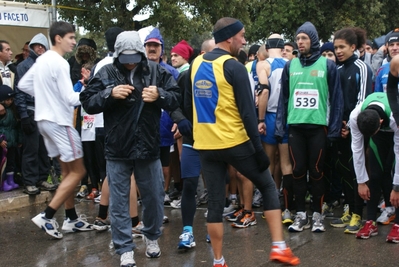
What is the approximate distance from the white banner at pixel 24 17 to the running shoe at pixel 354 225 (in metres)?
8.06

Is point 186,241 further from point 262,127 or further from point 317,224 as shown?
point 262,127

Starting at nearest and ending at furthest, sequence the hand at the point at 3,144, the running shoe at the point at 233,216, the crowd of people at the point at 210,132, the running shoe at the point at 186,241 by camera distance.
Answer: the crowd of people at the point at 210,132
the running shoe at the point at 186,241
the running shoe at the point at 233,216
the hand at the point at 3,144

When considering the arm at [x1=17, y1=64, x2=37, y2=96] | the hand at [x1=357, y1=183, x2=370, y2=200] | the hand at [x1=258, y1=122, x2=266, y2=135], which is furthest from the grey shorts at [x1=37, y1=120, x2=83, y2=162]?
the hand at [x1=357, y1=183, x2=370, y2=200]

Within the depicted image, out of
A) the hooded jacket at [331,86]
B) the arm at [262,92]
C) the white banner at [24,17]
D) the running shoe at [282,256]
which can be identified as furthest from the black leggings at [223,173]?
the white banner at [24,17]

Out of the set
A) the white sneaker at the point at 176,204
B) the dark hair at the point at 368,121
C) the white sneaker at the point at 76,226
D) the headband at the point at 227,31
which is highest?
the headband at the point at 227,31

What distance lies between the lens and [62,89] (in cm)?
649

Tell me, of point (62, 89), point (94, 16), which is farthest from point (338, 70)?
point (94, 16)

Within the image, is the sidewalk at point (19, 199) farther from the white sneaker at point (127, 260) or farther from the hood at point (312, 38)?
the hood at point (312, 38)

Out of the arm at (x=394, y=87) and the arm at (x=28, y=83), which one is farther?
the arm at (x=28, y=83)

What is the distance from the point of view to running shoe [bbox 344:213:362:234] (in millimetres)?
6641

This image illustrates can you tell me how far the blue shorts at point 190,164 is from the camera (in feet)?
20.2

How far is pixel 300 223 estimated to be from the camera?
6.87 m

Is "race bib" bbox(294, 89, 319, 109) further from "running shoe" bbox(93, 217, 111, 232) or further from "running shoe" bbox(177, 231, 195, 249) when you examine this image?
"running shoe" bbox(93, 217, 111, 232)

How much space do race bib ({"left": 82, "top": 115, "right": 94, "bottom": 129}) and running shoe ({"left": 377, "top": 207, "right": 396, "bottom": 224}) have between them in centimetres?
426
